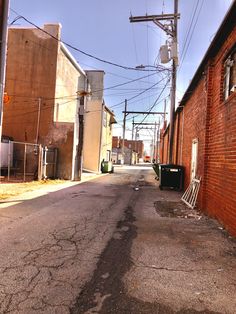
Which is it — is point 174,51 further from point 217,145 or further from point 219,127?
point 217,145

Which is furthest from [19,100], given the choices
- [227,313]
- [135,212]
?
[227,313]

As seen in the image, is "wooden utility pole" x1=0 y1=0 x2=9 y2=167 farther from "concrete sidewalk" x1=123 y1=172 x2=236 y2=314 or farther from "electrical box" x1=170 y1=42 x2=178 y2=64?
"electrical box" x1=170 y1=42 x2=178 y2=64

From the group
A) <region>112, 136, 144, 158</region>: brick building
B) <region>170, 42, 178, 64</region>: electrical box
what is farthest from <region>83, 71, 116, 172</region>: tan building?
<region>112, 136, 144, 158</region>: brick building

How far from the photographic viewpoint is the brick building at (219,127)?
7820 millimetres

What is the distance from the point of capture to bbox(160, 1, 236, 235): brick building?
7.82 meters

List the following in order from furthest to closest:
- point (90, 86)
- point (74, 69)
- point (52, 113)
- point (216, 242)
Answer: point (90, 86) < point (74, 69) < point (52, 113) < point (216, 242)

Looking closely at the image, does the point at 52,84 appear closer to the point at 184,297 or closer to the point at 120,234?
the point at 120,234

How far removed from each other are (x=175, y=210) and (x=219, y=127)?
9.64ft

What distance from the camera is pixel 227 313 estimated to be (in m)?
3.65

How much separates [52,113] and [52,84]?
1911 millimetres

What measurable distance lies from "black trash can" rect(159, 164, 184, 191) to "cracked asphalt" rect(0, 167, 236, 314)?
808 centimetres

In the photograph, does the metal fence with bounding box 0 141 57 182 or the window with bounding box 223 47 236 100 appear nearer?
the window with bounding box 223 47 236 100

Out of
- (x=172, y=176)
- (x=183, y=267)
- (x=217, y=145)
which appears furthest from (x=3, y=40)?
(x=172, y=176)

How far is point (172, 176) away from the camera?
1734 cm
